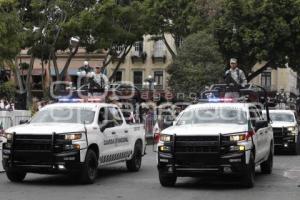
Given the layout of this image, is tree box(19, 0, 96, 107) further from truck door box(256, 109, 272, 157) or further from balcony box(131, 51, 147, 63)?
balcony box(131, 51, 147, 63)

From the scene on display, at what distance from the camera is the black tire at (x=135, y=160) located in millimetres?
16594

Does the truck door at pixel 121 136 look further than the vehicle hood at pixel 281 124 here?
No

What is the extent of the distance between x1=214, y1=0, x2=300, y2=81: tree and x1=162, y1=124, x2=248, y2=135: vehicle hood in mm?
26329

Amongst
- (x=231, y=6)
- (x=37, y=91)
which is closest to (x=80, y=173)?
(x=231, y=6)

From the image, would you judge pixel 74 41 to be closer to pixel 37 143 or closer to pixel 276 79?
pixel 37 143

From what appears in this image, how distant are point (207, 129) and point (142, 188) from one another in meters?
1.84

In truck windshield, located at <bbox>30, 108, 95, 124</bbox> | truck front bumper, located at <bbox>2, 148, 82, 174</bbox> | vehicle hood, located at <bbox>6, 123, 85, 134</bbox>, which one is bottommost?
truck front bumper, located at <bbox>2, 148, 82, 174</bbox>

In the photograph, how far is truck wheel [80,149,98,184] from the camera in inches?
527

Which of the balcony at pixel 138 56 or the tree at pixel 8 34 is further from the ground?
the balcony at pixel 138 56

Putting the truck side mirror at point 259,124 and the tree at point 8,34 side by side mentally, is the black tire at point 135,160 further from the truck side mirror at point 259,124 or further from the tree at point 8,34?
the tree at point 8,34

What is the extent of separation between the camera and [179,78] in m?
33.7

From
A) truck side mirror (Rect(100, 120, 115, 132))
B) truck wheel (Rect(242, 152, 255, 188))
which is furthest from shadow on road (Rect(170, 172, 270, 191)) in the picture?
truck side mirror (Rect(100, 120, 115, 132))

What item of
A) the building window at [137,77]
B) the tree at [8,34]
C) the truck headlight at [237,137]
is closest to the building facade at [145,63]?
the building window at [137,77]

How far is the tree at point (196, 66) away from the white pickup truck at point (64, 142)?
1745cm
